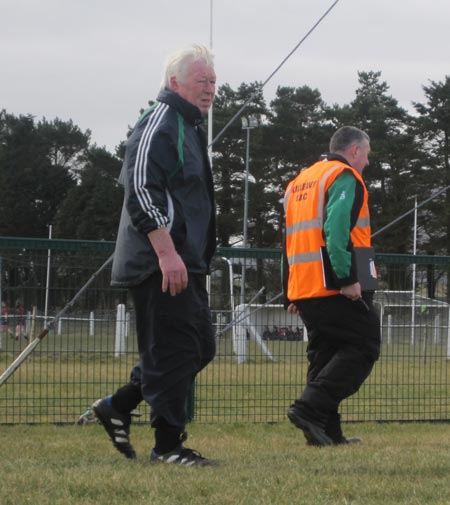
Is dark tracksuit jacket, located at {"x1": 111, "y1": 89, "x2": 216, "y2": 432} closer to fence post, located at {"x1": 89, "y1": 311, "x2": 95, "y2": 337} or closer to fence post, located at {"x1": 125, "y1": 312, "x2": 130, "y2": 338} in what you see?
fence post, located at {"x1": 125, "y1": 312, "x2": 130, "y2": 338}

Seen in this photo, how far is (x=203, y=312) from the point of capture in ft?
16.3

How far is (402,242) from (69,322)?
169 feet

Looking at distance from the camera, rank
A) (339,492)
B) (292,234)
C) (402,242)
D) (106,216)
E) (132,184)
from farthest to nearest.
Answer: (106,216), (402,242), (292,234), (132,184), (339,492)

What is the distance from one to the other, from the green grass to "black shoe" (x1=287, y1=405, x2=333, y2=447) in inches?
4.1

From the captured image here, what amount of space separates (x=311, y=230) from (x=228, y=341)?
2.12 metres

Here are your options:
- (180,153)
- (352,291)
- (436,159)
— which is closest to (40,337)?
(352,291)

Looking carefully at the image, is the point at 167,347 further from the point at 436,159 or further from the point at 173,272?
the point at 436,159

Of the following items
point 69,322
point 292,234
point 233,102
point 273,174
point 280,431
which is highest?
point 233,102

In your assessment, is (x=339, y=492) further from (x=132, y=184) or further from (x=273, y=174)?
(x=273, y=174)

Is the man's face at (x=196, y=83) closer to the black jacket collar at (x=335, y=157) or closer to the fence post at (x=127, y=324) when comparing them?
the black jacket collar at (x=335, y=157)

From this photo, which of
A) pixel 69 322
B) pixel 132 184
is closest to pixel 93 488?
pixel 132 184

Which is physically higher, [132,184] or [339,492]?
[132,184]

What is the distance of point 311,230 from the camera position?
624 cm

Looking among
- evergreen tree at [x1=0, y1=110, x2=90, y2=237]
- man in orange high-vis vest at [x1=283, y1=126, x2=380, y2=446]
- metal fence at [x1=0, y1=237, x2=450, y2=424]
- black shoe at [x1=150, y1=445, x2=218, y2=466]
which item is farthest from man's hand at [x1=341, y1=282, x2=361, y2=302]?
evergreen tree at [x1=0, y1=110, x2=90, y2=237]
